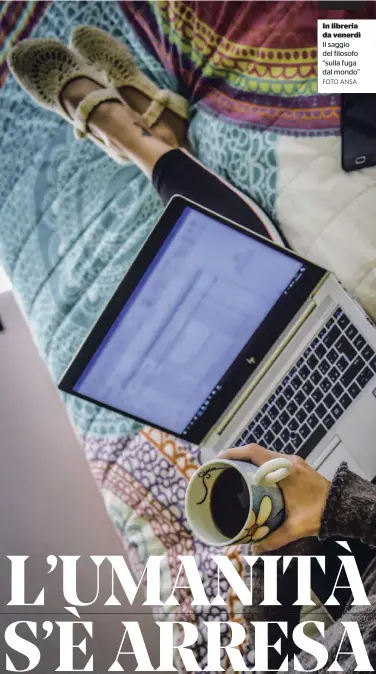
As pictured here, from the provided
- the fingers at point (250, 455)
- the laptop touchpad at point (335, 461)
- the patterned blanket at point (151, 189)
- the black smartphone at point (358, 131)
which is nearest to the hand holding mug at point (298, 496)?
the fingers at point (250, 455)

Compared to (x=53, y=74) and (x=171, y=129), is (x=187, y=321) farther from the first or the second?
(x=53, y=74)

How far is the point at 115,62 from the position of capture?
875 millimetres

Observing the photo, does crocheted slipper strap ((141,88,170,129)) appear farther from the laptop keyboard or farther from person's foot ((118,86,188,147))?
the laptop keyboard

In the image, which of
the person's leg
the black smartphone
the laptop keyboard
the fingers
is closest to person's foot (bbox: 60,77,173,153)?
the person's leg

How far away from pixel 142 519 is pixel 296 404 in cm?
28

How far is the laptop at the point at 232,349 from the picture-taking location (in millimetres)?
634

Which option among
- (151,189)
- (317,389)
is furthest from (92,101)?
(317,389)

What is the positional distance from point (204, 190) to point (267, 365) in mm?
223

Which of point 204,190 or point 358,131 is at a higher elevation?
point 358,131

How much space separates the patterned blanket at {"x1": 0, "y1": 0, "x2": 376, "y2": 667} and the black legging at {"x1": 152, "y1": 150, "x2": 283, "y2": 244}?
0.07ft

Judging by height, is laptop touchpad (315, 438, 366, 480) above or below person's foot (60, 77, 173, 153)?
below

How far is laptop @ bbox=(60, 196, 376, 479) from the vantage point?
63cm

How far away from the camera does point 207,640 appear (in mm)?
729

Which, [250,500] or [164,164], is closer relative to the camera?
[250,500]
